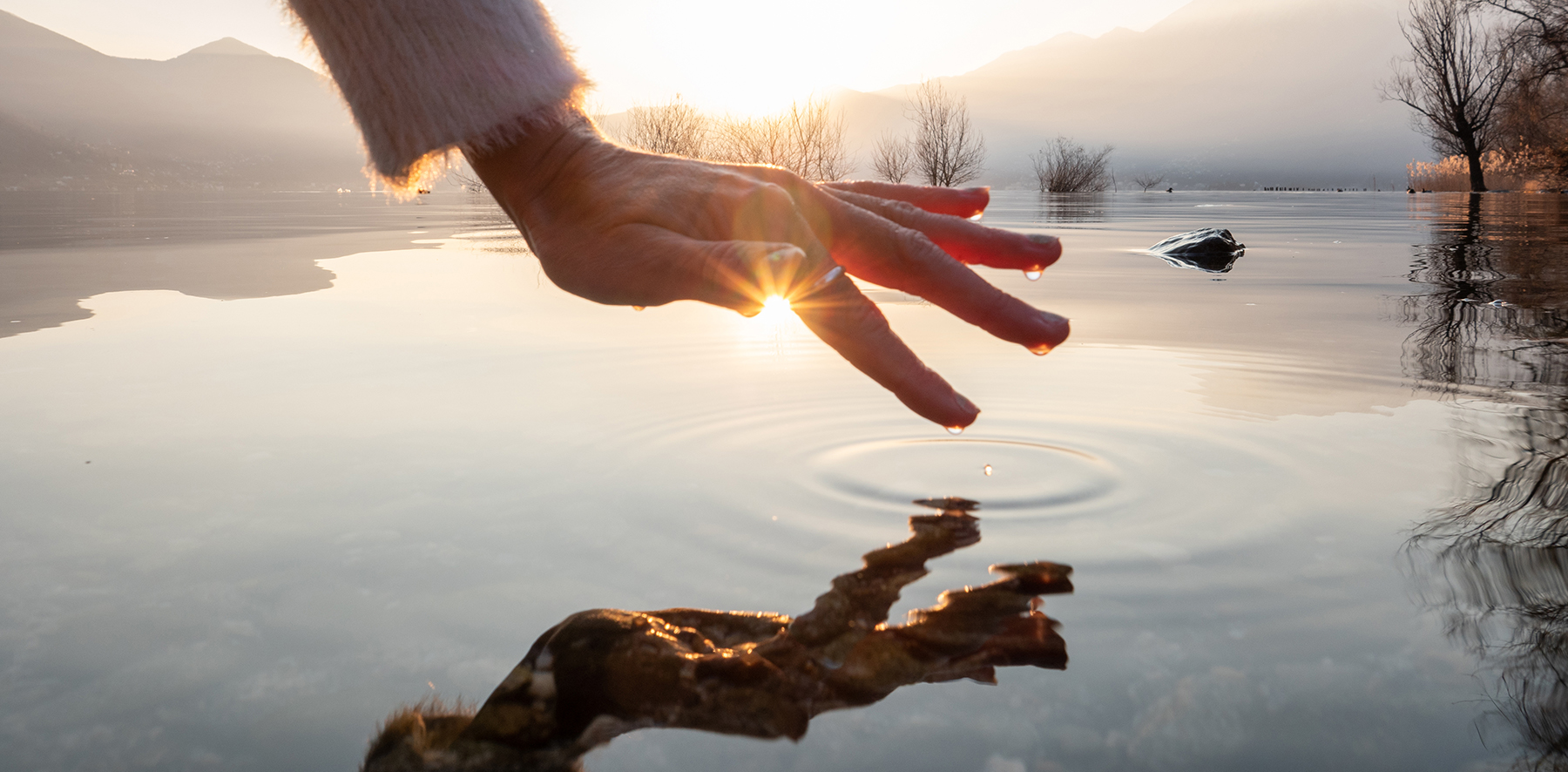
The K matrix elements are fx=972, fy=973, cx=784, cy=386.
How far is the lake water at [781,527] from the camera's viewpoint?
1.06 m

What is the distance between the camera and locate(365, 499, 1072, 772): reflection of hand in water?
3.35ft

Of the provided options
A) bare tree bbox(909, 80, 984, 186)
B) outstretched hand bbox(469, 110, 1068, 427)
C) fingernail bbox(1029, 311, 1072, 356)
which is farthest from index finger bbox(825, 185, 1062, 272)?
bare tree bbox(909, 80, 984, 186)

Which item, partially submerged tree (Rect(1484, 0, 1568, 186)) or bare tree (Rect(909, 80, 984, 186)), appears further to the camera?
bare tree (Rect(909, 80, 984, 186))

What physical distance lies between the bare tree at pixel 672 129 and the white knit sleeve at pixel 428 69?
25037 millimetres

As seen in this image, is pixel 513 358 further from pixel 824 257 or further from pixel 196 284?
pixel 196 284

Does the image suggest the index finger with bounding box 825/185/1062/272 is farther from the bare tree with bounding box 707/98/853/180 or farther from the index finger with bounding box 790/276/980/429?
the bare tree with bounding box 707/98/853/180

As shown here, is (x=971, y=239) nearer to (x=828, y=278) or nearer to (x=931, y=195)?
(x=931, y=195)

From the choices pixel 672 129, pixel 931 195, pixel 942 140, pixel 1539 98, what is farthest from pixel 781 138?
pixel 931 195

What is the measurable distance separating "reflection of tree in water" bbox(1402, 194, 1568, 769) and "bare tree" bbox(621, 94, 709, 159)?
22791 millimetres

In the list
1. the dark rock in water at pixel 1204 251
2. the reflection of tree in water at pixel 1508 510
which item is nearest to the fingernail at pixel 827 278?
the reflection of tree in water at pixel 1508 510

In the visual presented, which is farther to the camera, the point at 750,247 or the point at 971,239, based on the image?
the point at 971,239

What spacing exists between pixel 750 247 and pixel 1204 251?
27.6ft

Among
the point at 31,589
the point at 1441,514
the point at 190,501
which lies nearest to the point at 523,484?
the point at 190,501

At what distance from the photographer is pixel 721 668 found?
1.15 meters
